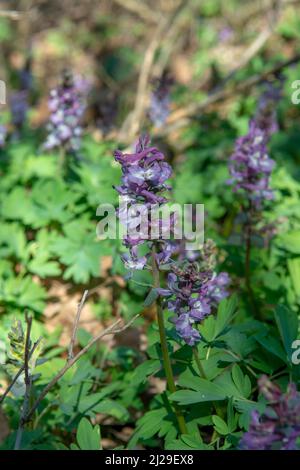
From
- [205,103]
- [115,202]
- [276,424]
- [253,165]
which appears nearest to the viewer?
[276,424]

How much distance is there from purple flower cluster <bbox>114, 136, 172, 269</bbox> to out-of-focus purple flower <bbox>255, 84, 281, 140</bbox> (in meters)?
1.80

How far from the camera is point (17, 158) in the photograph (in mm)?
4832

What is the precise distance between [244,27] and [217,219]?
4832mm

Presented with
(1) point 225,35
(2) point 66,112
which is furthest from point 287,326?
(1) point 225,35

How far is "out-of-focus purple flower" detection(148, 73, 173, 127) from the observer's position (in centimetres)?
494

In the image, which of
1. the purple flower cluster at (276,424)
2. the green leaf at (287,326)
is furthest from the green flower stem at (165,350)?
the purple flower cluster at (276,424)

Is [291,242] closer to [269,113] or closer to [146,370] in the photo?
[269,113]

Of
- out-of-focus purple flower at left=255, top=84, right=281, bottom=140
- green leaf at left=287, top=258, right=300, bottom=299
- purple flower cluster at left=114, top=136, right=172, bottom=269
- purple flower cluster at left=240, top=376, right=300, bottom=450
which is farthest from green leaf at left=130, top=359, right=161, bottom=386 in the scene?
out-of-focus purple flower at left=255, top=84, right=281, bottom=140

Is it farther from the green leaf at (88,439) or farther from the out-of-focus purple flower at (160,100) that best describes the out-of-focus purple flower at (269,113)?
the green leaf at (88,439)

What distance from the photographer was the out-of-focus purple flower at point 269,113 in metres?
4.30

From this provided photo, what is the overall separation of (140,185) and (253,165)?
1.30 meters

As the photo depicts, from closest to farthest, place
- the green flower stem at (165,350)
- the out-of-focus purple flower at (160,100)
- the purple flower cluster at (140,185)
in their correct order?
the purple flower cluster at (140,185), the green flower stem at (165,350), the out-of-focus purple flower at (160,100)

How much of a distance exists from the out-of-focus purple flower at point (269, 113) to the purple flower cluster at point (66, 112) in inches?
56.2

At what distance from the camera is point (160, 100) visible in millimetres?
4953
